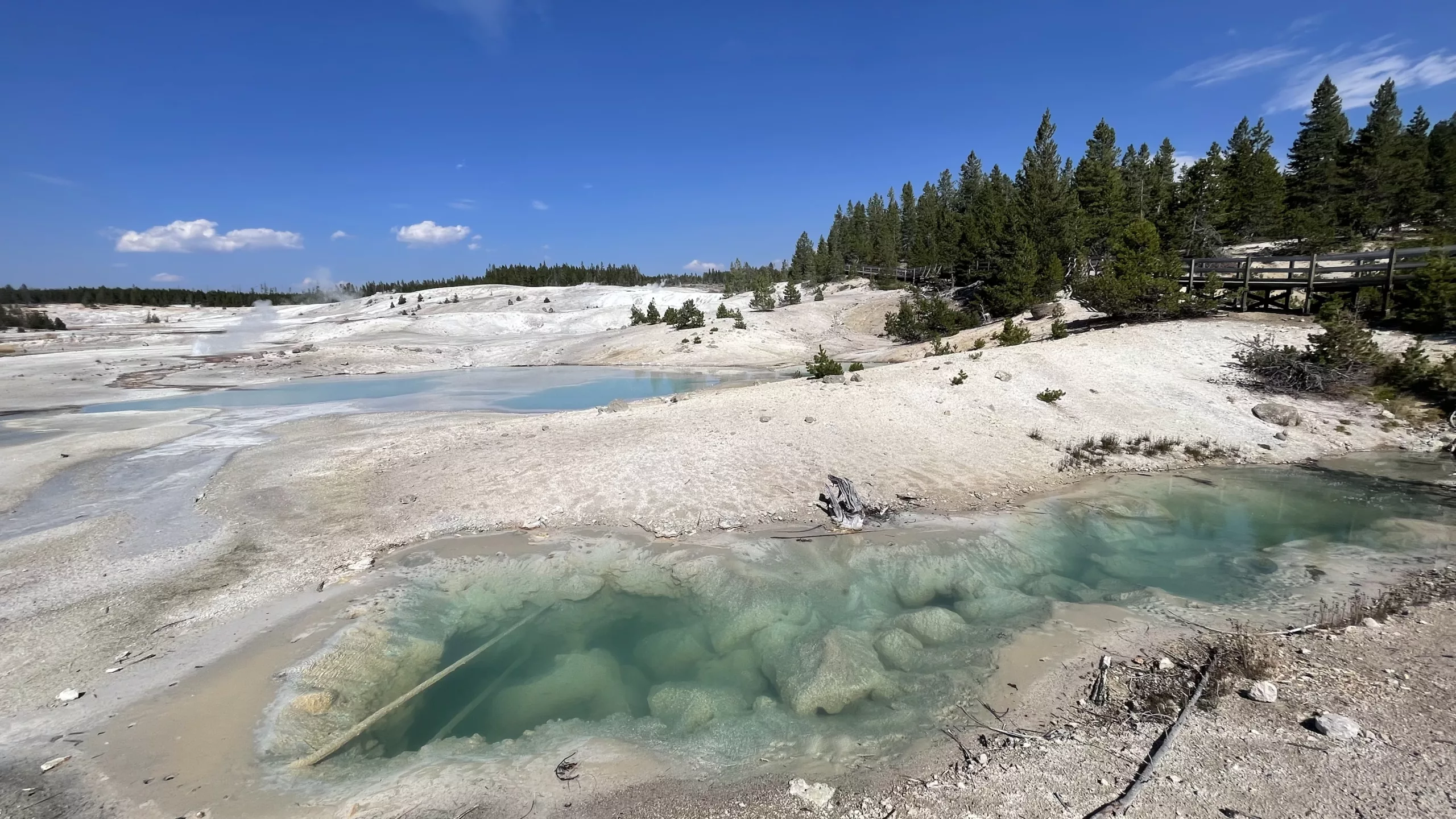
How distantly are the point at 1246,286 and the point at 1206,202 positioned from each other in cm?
1975

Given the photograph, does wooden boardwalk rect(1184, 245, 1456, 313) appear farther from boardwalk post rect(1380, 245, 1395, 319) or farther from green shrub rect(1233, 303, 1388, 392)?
green shrub rect(1233, 303, 1388, 392)

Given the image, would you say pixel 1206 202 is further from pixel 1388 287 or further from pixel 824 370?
pixel 824 370

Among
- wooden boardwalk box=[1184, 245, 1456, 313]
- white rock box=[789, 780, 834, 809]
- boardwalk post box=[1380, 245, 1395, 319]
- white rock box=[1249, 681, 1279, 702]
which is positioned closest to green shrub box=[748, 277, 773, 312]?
wooden boardwalk box=[1184, 245, 1456, 313]

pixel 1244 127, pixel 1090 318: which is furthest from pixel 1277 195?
pixel 1090 318

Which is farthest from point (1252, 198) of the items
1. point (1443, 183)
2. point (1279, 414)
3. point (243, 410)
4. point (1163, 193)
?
point (243, 410)

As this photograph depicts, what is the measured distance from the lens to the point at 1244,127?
59000 mm

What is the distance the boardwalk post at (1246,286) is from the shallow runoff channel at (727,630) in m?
11.7

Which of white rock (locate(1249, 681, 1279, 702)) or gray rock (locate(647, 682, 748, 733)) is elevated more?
white rock (locate(1249, 681, 1279, 702))

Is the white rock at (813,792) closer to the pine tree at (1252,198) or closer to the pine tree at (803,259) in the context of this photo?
the pine tree at (1252,198)

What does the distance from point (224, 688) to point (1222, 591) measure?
1273cm

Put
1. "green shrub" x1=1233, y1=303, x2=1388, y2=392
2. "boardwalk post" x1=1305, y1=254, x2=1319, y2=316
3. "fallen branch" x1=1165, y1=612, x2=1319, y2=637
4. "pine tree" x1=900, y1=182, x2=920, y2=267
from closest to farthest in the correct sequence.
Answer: "fallen branch" x1=1165, y1=612, x2=1319, y2=637, "green shrub" x1=1233, y1=303, x2=1388, y2=392, "boardwalk post" x1=1305, y1=254, x2=1319, y2=316, "pine tree" x1=900, y1=182, x2=920, y2=267

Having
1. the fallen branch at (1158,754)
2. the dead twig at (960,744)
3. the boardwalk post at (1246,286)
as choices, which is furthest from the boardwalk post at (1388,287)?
the dead twig at (960,744)

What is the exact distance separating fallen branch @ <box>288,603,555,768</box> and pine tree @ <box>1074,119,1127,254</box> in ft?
128

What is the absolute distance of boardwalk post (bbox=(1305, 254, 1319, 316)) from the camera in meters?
20.0
